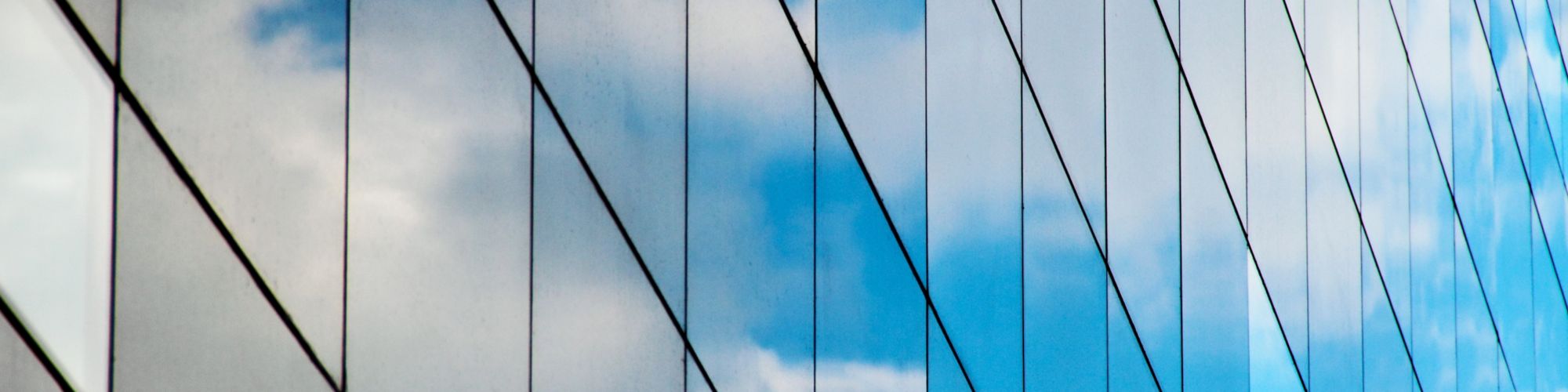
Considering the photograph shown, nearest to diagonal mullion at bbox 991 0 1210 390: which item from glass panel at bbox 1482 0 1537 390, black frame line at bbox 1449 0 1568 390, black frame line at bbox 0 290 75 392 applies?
black frame line at bbox 0 290 75 392

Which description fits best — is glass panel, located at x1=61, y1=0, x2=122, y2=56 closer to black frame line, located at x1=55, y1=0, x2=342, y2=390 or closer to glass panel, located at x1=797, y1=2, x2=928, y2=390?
black frame line, located at x1=55, y1=0, x2=342, y2=390

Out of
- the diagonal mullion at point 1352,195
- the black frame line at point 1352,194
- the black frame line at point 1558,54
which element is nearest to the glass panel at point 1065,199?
the black frame line at point 1352,194

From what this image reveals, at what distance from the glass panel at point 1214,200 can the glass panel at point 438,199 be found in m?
8.42

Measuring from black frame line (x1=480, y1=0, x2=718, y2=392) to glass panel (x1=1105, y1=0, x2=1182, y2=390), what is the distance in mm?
5636

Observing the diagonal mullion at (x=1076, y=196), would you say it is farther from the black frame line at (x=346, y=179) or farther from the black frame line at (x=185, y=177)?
the black frame line at (x=185, y=177)

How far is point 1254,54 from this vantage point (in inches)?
639

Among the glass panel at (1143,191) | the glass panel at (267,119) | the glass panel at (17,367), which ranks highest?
the glass panel at (1143,191)

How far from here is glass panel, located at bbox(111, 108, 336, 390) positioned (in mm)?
7426

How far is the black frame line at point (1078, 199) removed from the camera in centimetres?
1294

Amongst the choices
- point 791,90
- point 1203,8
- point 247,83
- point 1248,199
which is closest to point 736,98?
point 791,90

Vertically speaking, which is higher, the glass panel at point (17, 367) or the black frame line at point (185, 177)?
the black frame line at point (185, 177)

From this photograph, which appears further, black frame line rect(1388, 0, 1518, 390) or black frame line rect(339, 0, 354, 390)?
black frame line rect(1388, 0, 1518, 390)

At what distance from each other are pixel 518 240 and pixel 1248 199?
9973 millimetres

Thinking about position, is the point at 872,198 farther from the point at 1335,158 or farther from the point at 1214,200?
the point at 1335,158
